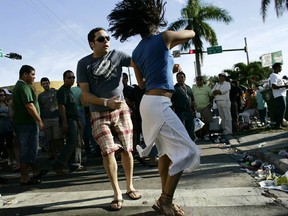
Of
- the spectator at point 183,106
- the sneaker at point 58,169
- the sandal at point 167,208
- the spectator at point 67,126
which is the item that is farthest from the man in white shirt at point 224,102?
the sandal at point 167,208

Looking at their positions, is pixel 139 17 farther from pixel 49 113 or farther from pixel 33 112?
pixel 49 113

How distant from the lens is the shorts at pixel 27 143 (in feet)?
17.8

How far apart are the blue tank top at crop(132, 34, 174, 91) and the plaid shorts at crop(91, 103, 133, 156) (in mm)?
805

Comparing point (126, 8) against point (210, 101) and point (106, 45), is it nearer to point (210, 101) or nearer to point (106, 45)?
point (106, 45)

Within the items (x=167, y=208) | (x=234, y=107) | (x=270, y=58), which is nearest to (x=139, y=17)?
(x=167, y=208)

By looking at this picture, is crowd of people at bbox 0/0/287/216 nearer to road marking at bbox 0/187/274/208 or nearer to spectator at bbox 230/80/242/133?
road marking at bbox 0/187/274/208

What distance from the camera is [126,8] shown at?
3656 mm

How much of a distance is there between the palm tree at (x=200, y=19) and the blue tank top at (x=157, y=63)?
99.6 ft

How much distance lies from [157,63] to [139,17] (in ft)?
1.87

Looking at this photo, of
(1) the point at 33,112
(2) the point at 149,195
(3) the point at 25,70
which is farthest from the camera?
(3) the point at 25,70

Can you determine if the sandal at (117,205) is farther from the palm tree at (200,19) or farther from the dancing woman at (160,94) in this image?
the palm tree at (200,19)

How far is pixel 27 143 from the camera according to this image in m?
5.46

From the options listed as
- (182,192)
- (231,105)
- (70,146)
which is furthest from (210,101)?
(182,192)

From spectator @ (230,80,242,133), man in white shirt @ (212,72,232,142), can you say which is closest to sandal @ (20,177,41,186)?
man in white shirt @ (212,72,232,142)
